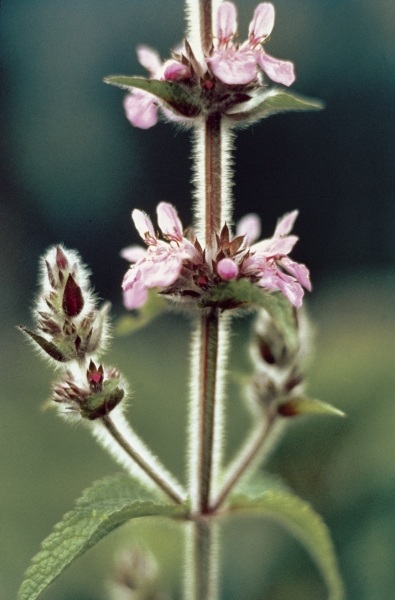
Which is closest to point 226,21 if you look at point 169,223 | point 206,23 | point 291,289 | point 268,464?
point 206,23

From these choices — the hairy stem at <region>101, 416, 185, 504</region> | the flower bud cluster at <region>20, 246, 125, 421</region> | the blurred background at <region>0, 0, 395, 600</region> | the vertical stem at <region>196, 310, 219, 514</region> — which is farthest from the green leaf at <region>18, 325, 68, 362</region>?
the blurred background at <region>0, 0, 395, 600</region>

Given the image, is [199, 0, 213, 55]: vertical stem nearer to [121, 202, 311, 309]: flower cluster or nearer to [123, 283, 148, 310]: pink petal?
[121, 202, 311, 309]: flower cluster

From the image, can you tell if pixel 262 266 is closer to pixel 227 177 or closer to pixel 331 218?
pixel 227 177

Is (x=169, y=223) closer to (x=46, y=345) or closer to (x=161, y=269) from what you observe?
(x=161, y=269)

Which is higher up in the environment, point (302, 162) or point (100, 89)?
point (100, 89)

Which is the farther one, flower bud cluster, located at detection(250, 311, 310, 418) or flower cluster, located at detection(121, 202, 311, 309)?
flower bud cluster, located at detection(250, 311, 310, 418)

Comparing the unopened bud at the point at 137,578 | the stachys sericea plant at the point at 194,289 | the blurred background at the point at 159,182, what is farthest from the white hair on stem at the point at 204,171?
the blurred background at the point at 159,182

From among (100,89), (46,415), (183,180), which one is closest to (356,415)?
(46,415)
